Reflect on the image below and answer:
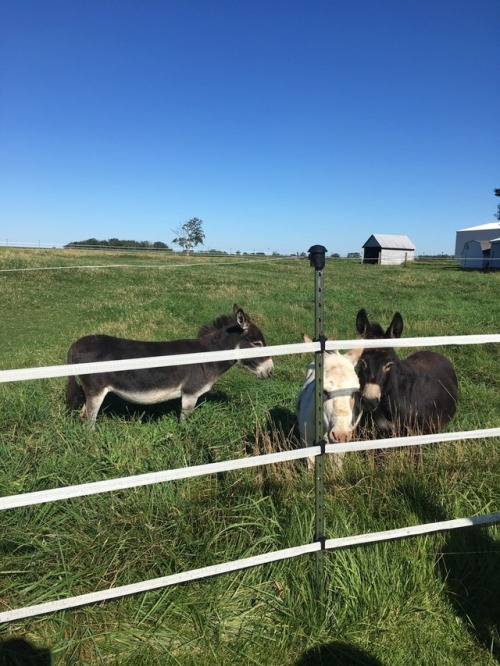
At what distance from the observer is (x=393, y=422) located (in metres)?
4.36

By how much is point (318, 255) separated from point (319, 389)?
0.74 m

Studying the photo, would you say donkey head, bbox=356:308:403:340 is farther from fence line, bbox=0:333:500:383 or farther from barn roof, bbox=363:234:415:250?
barn roof, bbox=363:234:415:250

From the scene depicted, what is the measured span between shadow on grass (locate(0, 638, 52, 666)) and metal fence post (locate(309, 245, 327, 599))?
1507mm

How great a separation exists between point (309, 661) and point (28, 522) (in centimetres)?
196

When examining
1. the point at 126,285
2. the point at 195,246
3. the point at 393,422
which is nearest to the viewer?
the point at 393,422

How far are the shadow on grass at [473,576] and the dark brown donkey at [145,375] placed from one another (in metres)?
3.32

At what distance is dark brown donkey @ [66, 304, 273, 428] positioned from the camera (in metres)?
5.45

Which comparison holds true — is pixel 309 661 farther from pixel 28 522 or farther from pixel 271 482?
pixel 28 522

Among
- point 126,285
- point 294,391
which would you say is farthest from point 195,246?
point 294,391

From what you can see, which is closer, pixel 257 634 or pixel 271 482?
pixel 257 634

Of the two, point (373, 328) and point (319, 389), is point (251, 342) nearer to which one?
point (373, 328)

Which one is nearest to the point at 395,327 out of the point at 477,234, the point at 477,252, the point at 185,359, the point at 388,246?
the point at 185,359

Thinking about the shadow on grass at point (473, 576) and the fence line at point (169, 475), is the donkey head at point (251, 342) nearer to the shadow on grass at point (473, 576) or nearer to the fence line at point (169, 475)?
the shadow on grass at point (473, 576)

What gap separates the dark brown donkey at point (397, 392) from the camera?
4.10 m
